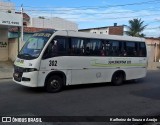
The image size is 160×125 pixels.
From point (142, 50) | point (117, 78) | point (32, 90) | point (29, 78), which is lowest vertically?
point (32, 90)

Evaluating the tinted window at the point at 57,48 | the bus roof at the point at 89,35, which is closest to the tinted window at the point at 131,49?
the bus roof at the point at 89,35

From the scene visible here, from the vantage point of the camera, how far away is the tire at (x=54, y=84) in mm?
12500

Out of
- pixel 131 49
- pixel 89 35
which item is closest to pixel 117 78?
pixel 131 49

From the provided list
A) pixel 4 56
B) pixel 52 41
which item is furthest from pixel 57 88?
pixel 4 56

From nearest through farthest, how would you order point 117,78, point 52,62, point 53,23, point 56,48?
1. point 52,62
2. point 56,48
3. point 117,78
4. point 53,23

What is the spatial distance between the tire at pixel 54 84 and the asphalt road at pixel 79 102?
0.95ft

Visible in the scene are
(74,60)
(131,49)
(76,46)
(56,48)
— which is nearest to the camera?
(56,48)

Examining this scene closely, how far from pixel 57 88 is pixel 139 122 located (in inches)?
206

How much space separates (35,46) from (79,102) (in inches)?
129

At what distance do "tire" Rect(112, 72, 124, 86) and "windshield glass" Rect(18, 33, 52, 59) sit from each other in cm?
476

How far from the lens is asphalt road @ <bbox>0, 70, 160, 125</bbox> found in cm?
917

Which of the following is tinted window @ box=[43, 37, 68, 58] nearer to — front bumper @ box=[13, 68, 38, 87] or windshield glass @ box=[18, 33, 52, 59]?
windshield glass @ box=[18, 33, 52, 59]

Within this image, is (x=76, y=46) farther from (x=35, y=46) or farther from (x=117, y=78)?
(x=117, y=78)

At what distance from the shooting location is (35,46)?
1251 cm
